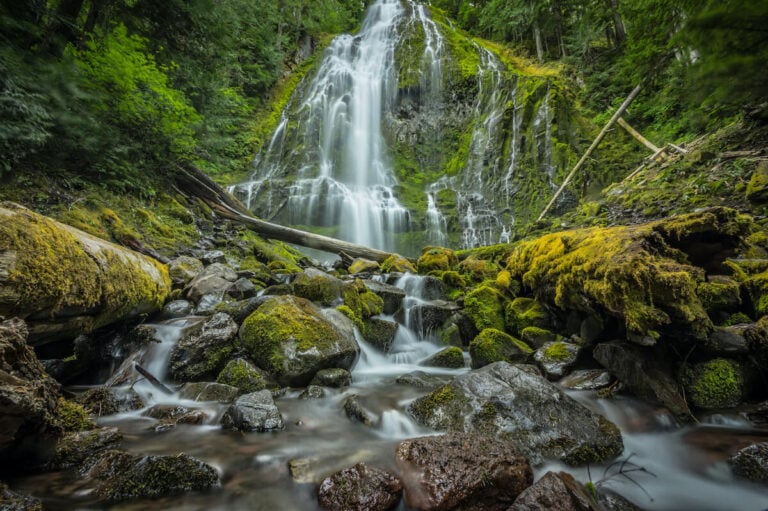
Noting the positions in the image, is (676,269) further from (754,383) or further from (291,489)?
(291,489)

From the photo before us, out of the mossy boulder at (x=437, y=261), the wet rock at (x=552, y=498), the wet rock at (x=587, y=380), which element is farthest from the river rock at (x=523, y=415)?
the mossy boulder at (x=437, y=261)

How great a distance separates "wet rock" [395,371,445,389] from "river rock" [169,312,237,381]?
7.87 ft

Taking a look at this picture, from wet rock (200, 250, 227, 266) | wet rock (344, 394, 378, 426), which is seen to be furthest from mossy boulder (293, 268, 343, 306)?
wet rock (344, 394, 378, 426)

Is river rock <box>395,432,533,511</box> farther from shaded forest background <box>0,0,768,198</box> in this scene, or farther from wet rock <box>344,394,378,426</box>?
shaded forest background <box>0,0,768,198</box>

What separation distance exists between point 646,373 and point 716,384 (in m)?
0.61

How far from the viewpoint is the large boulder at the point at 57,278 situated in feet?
7.59

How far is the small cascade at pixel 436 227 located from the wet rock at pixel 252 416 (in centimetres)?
1345

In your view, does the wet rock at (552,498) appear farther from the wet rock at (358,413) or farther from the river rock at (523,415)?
the wet rock at (358,413)

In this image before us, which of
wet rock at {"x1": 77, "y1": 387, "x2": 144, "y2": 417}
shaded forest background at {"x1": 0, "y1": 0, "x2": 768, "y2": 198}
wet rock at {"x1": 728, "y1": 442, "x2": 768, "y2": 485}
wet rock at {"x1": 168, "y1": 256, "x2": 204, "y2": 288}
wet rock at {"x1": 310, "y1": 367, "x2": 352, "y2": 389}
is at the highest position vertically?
shaded forest background at {"x1": 0, "y1": 0, "x2": 768, "y2": 198}

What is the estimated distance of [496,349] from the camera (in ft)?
16.3

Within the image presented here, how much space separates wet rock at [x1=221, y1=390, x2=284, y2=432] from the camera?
309 centimetres

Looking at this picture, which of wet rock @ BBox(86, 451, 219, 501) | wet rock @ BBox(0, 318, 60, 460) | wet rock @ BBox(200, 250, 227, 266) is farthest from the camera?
wet rock @ BBox(200, 250, 227, 266)

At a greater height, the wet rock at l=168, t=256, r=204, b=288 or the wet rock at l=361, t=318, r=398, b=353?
the wet rock at l=168, t=256, r=204, b=288

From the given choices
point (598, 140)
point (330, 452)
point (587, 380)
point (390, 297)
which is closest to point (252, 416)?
point (330, 452)
